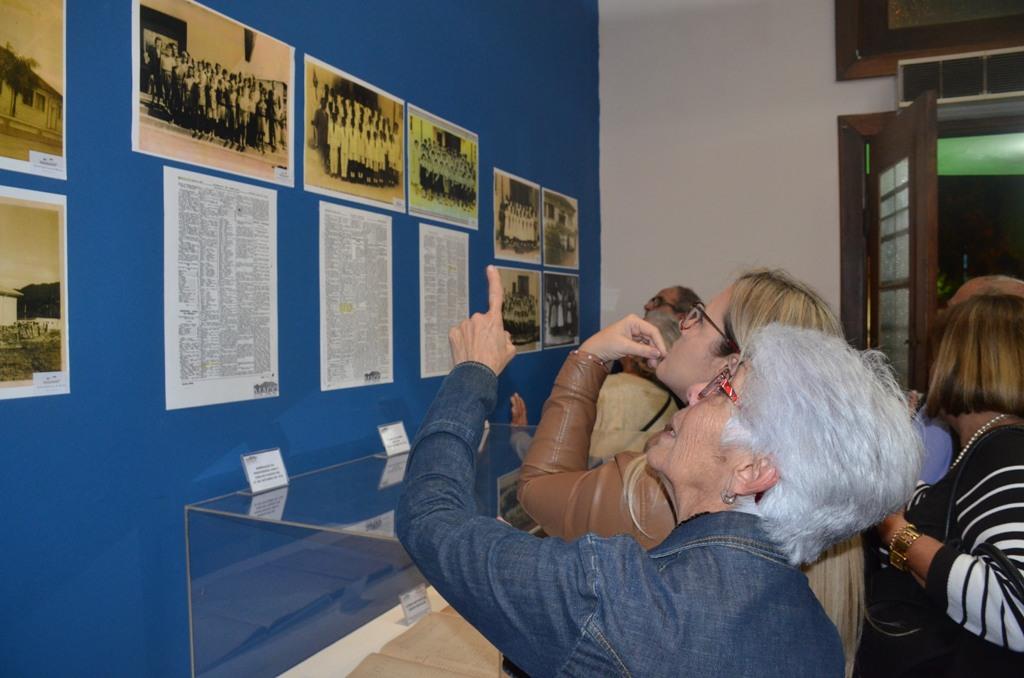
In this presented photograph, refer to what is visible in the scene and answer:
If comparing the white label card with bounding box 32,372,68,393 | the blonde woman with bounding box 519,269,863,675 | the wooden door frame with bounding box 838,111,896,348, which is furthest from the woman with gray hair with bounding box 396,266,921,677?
the wooden door frame with bounding box 838,111,896,348

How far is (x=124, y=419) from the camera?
1.55 metres

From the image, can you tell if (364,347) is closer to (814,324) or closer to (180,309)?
(180,309)

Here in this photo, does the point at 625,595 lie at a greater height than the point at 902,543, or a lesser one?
greater

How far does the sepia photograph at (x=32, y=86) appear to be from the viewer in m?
1.31

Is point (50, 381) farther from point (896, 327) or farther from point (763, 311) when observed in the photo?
point (896, 327)

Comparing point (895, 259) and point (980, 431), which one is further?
point (895, 259)

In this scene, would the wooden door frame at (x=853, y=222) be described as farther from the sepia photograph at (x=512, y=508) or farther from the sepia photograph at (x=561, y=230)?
the sepia photograph at (x=512, y=508)

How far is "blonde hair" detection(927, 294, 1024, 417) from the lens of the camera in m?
1.60

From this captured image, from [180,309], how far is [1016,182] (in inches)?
269

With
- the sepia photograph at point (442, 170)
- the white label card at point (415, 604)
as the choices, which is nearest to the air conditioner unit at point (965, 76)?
the sepia photograph at point (442, 170)

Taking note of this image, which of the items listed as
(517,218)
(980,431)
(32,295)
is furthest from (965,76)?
(32,295)

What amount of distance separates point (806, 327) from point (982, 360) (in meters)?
0.56

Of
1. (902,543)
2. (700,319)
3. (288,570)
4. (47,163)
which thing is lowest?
(288,570)

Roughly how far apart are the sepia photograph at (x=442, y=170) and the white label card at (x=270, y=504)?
1.10 m
